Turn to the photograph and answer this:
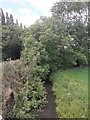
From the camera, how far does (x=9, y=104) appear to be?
716 cm

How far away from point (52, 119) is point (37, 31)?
24.6ft

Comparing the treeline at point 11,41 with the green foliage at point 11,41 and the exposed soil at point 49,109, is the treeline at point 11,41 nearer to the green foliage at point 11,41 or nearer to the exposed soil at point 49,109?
the green foliage at point 11,41

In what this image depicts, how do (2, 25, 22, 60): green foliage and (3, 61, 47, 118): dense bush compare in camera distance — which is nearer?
(3, 61, 47, 118): dense bush

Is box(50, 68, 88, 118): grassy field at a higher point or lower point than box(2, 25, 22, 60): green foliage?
lower

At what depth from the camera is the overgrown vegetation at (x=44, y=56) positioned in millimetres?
7581

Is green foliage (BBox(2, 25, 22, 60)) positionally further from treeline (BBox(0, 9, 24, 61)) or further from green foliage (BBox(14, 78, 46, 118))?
green foliage (BBox(14, 78, 46, 118))

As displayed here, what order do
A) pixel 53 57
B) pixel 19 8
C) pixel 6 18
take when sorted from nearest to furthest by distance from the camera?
pixel 19 8 → pixel 53 57 → pixel 6 18

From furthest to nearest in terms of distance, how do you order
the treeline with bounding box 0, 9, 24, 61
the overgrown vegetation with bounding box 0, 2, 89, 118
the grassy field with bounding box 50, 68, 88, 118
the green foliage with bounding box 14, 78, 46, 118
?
the treeline with bounding box 0, 9, 24, 61, the overgrown vegetation with bounding box 0, 2, 89, 118, the green foliage with bounding box 14, 78, 46, 118, the grassy field with bounding box 50, 68, 88, 118

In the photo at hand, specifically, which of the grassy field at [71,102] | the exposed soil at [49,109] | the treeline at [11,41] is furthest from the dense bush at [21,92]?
the treeline at [11,41]

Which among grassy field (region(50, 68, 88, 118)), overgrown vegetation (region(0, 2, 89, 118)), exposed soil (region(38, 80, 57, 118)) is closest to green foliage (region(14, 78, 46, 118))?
overgrown vegetation (region(0, 2, 89, 118))

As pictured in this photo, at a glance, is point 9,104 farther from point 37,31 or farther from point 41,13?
point 41,13

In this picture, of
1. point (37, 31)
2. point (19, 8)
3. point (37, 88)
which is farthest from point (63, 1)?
point (37, 88)

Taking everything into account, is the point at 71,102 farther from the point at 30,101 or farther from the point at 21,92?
the point at 21,92

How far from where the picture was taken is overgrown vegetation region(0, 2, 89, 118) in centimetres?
758
